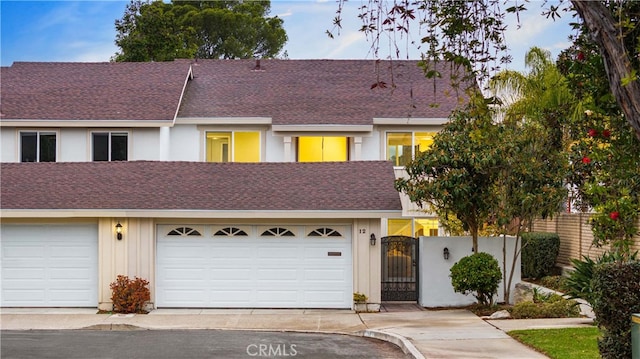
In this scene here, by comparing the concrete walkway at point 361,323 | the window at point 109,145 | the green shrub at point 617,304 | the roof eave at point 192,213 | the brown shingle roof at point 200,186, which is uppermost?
the window at point 109,145

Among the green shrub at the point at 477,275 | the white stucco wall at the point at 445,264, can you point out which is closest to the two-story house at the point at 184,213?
Result: the white stucco wall at the point at 445,264

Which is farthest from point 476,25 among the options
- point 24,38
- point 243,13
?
point 243,13

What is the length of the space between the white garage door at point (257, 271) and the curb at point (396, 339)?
4.47m

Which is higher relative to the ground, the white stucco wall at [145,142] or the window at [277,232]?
the white stucco wall at [145,142]

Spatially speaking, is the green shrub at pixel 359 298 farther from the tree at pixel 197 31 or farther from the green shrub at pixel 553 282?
the tree at pixel 197 31

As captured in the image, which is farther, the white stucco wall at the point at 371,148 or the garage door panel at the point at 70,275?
the white stucco wall at the point at 371,148

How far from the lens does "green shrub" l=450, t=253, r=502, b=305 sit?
2203cm

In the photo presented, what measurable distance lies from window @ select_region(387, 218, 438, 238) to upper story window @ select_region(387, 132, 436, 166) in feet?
6.43

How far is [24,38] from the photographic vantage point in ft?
109

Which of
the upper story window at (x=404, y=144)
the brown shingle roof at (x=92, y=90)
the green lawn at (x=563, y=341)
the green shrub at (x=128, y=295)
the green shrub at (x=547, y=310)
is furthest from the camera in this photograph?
the upper story window at (x=404, y=144)

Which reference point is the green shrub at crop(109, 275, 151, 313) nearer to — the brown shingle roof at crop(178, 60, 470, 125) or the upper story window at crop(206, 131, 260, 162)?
the upper story window at crop(206, 131, 260, 162)

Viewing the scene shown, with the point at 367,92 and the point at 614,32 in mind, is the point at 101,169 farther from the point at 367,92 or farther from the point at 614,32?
the point at 614,32

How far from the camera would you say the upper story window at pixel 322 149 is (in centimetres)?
3059

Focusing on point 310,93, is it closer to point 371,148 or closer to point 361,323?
point 371,148
